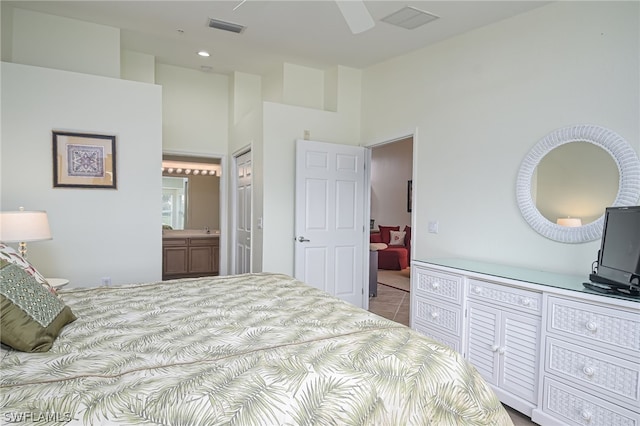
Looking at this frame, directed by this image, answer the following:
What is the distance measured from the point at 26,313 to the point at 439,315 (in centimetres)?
253

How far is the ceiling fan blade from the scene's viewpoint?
212 centimetres

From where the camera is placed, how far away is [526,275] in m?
2.37

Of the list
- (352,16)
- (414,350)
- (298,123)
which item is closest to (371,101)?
(298,123)

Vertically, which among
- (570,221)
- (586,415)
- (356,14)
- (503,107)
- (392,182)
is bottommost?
(586,415)

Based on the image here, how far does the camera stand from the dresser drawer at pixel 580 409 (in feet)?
5.70

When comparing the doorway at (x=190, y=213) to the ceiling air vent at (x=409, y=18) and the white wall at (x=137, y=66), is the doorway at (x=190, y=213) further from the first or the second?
the ceiling air vent at (x=409, y=18)

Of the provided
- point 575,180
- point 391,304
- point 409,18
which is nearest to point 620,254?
Answer: point 575,180

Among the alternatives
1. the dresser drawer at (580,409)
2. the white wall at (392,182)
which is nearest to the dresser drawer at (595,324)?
the dresser drawer at (580,409)

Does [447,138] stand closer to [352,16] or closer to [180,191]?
[352,16]

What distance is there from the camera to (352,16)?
228 cm

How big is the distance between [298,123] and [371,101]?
0.94 meters

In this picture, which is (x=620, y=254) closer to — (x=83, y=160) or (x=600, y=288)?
(x=600, y=288)

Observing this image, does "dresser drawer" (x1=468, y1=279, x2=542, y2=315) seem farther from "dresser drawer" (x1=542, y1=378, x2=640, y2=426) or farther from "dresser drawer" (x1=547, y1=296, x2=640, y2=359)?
"dresser drawer" (x1=542, y1=378, x2=640, y2=426)

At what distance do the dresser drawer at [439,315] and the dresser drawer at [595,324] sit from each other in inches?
26.2
